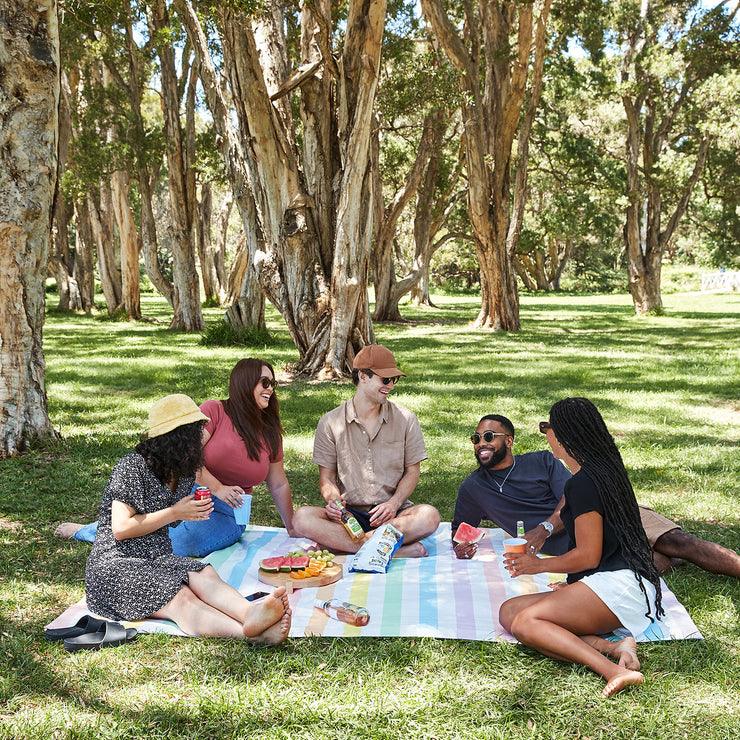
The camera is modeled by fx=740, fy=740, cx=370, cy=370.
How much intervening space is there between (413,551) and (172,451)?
195 cm

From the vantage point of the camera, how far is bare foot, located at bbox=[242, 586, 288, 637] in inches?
142

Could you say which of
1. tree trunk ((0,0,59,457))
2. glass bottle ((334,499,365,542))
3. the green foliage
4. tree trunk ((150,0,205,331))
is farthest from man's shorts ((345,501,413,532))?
tree trunk ((150,0,205,331))

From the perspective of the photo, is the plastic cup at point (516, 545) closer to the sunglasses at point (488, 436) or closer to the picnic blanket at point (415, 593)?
the picnic blanket at point (415, 593)

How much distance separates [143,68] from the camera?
22844mm

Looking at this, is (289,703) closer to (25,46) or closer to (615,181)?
(25,46)

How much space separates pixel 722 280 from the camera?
1839 inches

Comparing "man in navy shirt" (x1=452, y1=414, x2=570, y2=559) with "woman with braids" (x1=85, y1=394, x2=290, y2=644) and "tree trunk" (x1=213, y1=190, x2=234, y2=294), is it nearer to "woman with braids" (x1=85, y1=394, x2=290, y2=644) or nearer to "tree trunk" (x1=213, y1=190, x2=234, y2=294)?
"woman with braids" (x1=85, y1=394, x2=290, y2=644)

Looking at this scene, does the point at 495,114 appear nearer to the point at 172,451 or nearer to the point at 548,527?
the point at 548,527

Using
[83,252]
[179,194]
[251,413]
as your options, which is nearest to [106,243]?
[83,252]

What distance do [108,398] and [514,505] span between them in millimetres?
6942

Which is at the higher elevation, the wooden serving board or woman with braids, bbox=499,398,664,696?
woman with braids, bbox=499,398,664,696

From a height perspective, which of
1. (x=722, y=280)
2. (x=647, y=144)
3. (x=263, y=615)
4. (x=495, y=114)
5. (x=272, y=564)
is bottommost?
(x=272, y=564)

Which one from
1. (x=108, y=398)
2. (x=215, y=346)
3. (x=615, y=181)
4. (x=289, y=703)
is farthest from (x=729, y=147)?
(x=289, y=703)

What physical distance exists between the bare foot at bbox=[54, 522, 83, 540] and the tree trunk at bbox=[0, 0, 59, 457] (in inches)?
76.4
